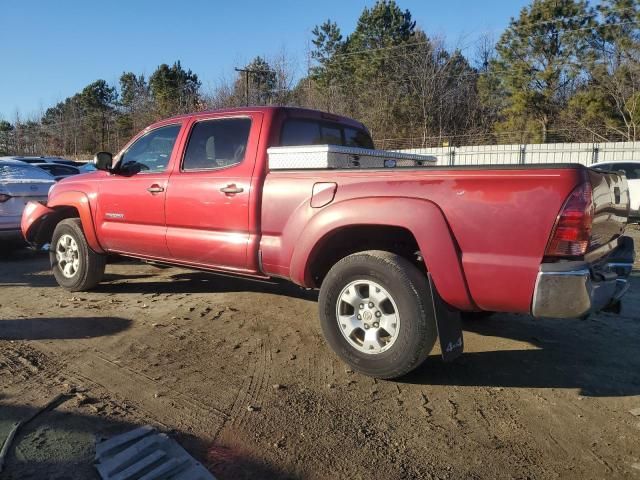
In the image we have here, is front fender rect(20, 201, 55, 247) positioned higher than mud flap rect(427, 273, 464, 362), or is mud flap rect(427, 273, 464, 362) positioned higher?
front fender rect(20, 201, 55, 247)

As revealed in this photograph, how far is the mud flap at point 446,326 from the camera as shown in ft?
11.5

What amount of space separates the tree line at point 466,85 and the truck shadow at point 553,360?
80.9 feet

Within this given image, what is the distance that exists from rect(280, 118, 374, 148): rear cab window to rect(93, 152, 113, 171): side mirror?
219cm

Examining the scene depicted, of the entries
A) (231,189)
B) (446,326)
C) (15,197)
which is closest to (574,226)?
(446,326)

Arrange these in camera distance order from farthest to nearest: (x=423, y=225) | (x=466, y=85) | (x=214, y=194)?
1. (x=466, y=85)
2. (x=214, y=194)
3. (x=423, y=225)

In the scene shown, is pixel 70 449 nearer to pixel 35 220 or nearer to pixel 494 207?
pixel 494 207

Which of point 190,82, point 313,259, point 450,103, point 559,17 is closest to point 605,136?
point 559,17

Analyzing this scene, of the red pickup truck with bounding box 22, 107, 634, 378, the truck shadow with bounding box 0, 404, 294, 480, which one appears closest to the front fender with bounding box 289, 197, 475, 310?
the red pickup truck with bounding box 22, 107, 634, 378

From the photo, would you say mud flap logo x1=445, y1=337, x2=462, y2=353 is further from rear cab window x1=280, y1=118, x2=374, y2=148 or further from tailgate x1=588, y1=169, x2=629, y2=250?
rear cab window x1=280, y1=118, x2=374, y2=148

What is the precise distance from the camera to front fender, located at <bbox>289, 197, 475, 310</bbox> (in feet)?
11.2

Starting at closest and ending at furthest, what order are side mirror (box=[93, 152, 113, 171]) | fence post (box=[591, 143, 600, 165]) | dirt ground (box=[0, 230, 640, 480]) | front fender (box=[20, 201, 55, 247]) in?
1. dirt ground (box=[0, 230, 640, 480])
2. side mirror (box=[93, 152, 113, 171])
3. front fender (box=[20, 201, 55, 247])
4. fence post (box=[591, 143, 600, 165])

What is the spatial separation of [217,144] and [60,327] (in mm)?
2209

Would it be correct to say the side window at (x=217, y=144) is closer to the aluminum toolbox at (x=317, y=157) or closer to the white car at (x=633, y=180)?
the aluminum toolbox at (x=317, y=157)

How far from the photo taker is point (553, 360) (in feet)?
14.0
